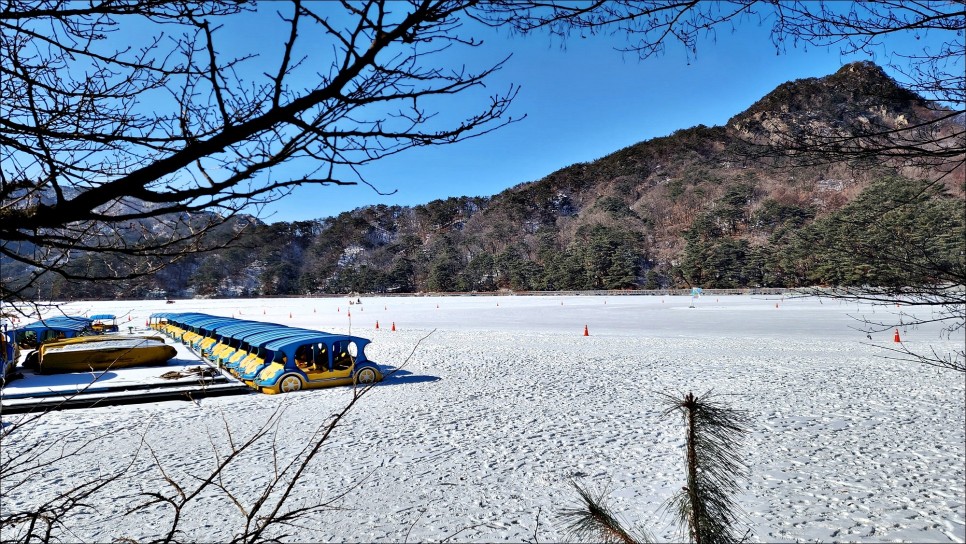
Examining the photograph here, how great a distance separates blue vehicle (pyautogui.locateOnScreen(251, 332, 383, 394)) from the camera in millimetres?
8938

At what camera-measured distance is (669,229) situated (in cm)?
8831

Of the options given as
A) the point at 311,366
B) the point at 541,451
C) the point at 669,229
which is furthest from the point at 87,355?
the point at 669,229

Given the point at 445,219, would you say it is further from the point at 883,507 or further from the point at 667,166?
the point at 883,507

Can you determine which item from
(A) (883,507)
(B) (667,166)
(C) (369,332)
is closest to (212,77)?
(A) (883,507)

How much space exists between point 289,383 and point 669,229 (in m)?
87.4

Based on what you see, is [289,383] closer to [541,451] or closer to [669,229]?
[541,451]

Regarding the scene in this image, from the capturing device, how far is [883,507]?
404 cm

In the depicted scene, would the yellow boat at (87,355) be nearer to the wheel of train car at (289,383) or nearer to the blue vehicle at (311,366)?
the blue vehicle at (311,366)

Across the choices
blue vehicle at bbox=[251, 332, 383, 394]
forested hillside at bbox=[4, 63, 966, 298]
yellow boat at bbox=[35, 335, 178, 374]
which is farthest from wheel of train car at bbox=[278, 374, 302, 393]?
yellow boat at bbox=[35, 335, 178, 374]

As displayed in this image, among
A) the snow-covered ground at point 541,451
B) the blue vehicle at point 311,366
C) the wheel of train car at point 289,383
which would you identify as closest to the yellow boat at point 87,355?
the blue vehicle at point 311,366

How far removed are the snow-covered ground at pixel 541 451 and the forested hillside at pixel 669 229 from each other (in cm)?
184

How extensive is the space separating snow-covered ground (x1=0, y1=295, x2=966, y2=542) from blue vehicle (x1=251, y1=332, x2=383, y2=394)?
39cm

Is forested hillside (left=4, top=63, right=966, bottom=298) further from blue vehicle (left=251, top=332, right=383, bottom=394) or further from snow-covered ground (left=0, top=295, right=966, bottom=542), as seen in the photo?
blue vehicle (left=251, top=332, right=383, bottom=394)

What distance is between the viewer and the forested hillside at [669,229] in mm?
3027
